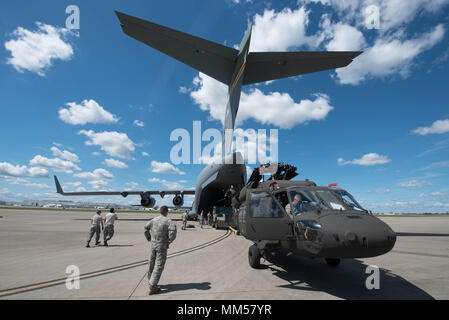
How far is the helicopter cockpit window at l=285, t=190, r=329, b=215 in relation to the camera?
488 centimetres

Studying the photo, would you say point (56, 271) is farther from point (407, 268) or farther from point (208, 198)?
point (208, 198)

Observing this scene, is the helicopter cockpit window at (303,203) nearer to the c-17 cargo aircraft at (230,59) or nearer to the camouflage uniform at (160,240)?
the camouflage uniform at (160,240)

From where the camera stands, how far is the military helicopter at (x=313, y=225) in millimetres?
3747

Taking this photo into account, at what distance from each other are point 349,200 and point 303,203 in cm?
109

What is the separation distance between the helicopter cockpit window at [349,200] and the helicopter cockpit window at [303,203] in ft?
1.91

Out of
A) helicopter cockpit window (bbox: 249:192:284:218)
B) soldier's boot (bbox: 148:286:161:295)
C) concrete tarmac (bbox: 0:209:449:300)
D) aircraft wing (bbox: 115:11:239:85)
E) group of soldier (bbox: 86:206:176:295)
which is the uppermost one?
aircraft wing (bbox: 115:11:239:85)

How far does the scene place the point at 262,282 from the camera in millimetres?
4863

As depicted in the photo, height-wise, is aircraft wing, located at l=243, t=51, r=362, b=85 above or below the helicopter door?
above


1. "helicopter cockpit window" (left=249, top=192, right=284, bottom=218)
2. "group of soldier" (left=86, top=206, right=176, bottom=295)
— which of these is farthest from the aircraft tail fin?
"group of soldier" (left=86, top=206, right=176, bottom=295)

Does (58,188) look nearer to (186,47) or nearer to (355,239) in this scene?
(186,47)

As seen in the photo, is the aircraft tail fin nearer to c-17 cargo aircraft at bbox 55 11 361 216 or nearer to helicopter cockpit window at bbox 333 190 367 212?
c-17 cargo aircraft at bbox 55 11 361 216

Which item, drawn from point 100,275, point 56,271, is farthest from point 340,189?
point 56,271

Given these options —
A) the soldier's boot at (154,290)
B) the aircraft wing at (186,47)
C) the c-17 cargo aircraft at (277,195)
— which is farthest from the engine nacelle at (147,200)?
the soldier's boot at (154,290)
